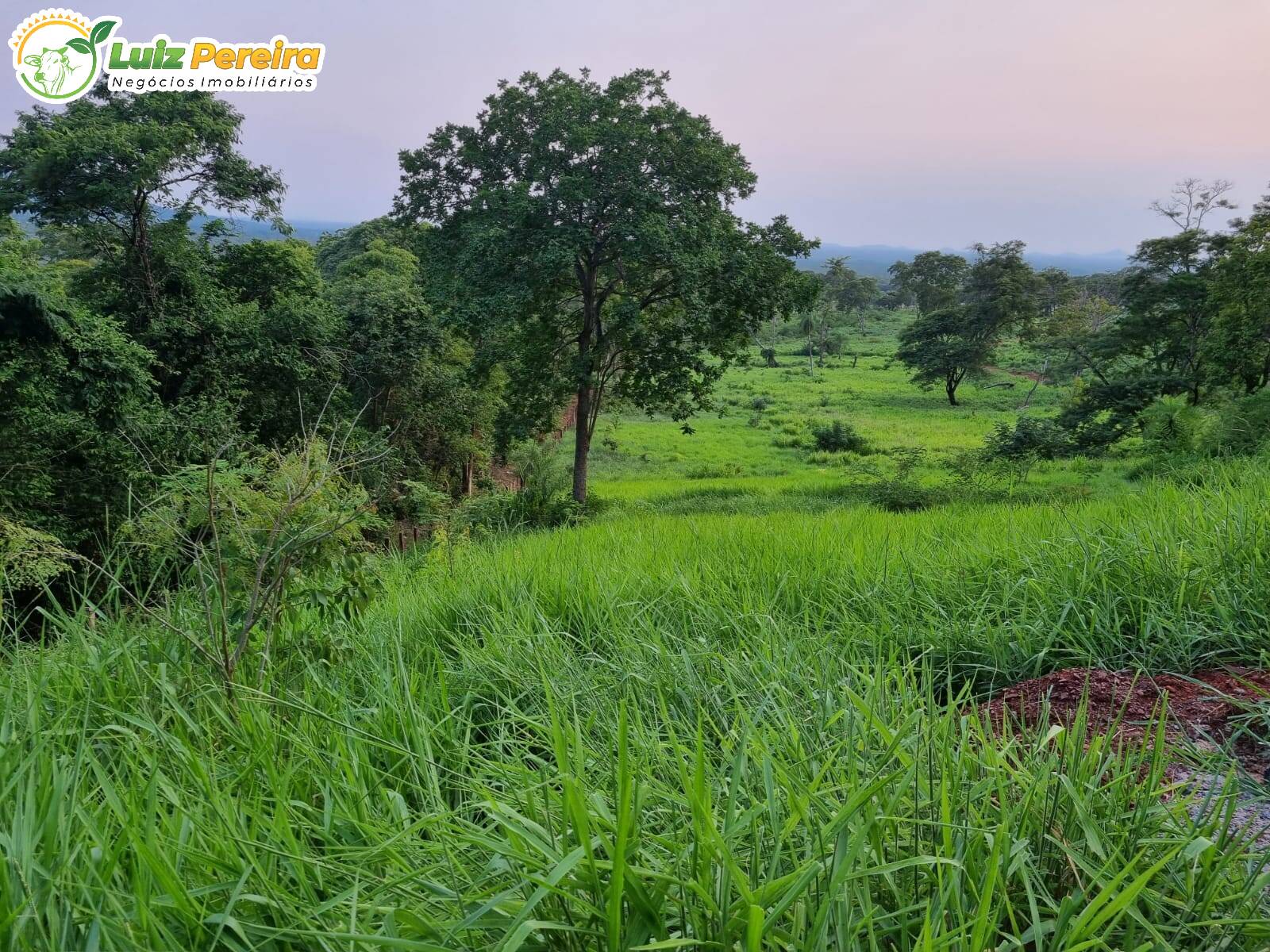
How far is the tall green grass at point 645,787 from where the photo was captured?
43.8 inches

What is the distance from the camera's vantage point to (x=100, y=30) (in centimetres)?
1179

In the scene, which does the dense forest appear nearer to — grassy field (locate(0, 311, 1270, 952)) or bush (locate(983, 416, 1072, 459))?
grassy field (locate(0, 311, 1270, 952))

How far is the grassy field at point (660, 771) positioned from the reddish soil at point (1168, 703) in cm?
10

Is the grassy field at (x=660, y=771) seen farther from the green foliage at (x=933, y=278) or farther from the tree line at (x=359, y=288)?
the green foliage at (x=933, y=278)

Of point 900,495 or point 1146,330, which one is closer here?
point 900,495

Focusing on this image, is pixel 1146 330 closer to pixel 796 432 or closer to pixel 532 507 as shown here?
pixel 796 432

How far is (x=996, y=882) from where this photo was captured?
3.76 feet

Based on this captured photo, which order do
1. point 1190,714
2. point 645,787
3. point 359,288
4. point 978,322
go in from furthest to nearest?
point 978,322 → point 359,288 → point 1190,714 → point 645,787

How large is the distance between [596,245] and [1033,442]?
13.0 metres

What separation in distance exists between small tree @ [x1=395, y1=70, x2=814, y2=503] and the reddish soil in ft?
39.8

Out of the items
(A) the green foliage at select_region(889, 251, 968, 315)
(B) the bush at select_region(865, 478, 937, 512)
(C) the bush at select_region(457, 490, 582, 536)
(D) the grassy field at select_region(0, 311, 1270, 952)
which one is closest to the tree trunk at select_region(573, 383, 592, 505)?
(C) the bush at select_region(457, 490, 582, 536)

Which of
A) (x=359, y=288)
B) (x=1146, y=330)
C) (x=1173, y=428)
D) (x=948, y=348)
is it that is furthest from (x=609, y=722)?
(x=948, y=348)

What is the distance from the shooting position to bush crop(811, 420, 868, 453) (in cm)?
2547

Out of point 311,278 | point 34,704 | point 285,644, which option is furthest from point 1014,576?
point 311,278
